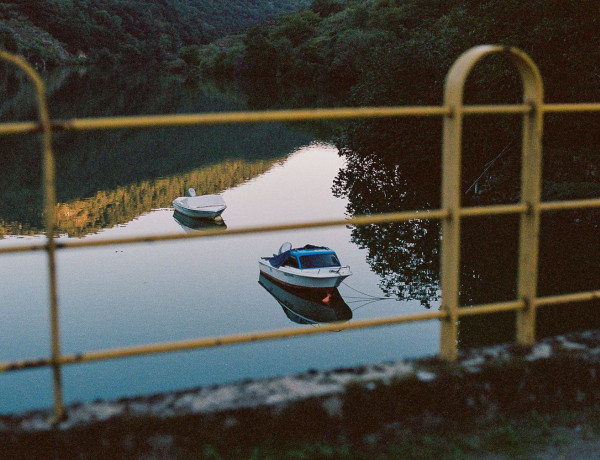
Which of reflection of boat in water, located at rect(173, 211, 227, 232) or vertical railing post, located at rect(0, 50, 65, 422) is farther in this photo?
reflection of boat in water, located at rect(173, 211, 227, 232)

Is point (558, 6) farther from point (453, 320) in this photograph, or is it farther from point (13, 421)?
point (13, 421)

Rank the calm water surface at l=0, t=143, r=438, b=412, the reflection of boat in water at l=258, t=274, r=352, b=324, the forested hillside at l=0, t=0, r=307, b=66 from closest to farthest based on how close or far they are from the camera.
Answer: the calm water surface at l=0, t=143, r=438, b=412
the reflection of boat in water at l=258, t=274, r=352, b=324
the forested hillside at l=0, t=0, r=307, b=66

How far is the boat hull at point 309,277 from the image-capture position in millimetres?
18328

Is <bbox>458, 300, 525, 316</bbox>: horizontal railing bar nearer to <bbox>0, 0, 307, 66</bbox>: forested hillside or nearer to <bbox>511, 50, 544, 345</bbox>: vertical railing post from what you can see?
<bbox>511, 50, 544, 345</bbox>: vertical railing post

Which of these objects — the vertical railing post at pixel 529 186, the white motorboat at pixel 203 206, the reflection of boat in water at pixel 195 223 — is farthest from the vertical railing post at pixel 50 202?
the white motorboat at pixel 203 206

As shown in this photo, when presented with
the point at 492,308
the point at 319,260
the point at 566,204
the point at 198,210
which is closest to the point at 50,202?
the point at 492,308

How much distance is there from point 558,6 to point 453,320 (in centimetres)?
1364

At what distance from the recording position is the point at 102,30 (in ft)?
373

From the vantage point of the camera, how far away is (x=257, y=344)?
46.0ft

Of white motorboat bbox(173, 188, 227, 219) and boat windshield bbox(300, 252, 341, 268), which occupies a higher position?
white motorboat bbox(173, 188, 227, 219)

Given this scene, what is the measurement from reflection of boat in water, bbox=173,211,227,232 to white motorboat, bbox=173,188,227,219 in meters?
0.15

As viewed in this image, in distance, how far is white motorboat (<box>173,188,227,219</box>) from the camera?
93.2 ft

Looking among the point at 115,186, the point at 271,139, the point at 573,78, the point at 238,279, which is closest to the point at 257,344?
the point at 238,279

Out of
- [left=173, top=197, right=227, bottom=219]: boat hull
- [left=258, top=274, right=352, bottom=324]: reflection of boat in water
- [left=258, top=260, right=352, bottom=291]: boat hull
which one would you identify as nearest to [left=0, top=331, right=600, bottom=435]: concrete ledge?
[left=258, top=260, right=352, bottom=291]: boat hull
